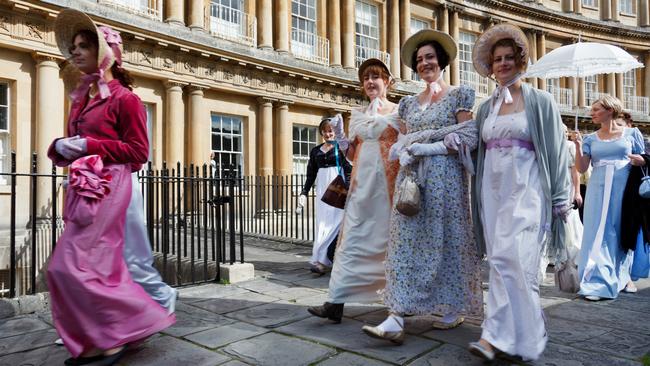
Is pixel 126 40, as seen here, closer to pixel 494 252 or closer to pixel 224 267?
pixel 224 267

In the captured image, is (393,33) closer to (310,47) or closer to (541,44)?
(310,47)

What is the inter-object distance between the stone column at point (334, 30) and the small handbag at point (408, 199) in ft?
48.5

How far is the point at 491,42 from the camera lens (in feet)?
10.1

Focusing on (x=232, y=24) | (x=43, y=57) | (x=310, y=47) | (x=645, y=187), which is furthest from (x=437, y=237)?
(x=310, y=47)

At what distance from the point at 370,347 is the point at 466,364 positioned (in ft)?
1.91

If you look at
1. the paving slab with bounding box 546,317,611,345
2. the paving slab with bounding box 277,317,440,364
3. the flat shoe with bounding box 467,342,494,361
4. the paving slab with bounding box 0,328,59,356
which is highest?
the flat shoe with bounding box 467,342,494,361

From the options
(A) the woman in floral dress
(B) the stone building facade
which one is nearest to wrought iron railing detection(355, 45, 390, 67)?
(B) the stone building facade

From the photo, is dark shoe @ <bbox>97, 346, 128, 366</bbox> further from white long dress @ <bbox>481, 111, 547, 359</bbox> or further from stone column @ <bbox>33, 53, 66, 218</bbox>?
stone column @ <bbox>33, 53, 66, 218</bbox>

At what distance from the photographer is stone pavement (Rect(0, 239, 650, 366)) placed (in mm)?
2805

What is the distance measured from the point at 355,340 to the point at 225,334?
2.94 feet

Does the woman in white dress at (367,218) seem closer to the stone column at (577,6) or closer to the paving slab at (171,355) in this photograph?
the paving slab at (171,355)

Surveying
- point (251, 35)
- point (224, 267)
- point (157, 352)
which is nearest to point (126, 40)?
point (251, 35)

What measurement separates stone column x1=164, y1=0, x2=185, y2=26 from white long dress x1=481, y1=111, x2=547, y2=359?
1151 cm

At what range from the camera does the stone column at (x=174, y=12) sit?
41.4ft
